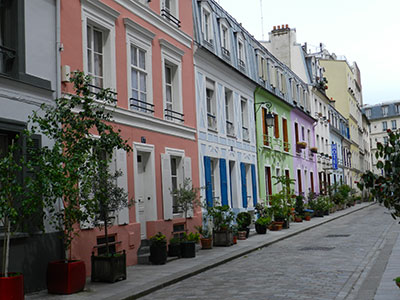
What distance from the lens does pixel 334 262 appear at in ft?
37.3

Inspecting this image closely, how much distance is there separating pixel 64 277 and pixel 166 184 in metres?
5.78

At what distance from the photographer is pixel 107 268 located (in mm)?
9430

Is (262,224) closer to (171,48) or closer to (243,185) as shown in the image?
(243,185)

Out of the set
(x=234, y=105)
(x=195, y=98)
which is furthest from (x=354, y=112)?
(x=195, y=98)

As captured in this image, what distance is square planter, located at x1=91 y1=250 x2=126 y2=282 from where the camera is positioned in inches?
369

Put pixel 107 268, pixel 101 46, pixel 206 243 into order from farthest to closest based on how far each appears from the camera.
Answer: pixel 206 243 < pixel 101 46 < pixel 107 268

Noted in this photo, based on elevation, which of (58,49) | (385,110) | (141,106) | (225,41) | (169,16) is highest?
(385,110)

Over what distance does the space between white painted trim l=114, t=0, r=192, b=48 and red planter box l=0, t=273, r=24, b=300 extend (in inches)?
300

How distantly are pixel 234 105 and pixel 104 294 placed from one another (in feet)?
42.7

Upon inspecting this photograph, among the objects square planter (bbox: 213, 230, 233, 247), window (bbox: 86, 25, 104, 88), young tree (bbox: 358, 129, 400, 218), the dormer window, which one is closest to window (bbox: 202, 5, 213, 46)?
the dormer window

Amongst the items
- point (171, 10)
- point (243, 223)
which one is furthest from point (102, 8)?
point (243, 223)

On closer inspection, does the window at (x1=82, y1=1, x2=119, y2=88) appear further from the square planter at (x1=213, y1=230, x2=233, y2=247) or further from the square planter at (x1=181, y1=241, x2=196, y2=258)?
the square planter at (x1=213, y1=230, x2=233, y2=247)

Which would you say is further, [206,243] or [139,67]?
[206,243]

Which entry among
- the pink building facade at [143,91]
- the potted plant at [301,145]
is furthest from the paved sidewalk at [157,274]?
the potted plant at [301,145]
